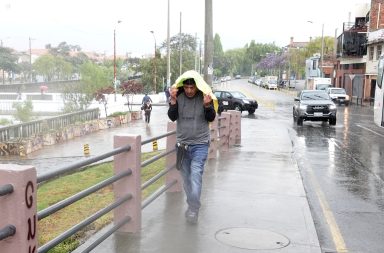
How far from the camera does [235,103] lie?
31000 mm

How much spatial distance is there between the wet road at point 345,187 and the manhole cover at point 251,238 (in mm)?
509

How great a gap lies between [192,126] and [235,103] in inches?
1011

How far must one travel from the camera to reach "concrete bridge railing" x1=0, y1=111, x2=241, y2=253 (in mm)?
2990

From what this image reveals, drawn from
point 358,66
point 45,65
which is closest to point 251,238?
point 358,66

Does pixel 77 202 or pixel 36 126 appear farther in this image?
pixel 36 126

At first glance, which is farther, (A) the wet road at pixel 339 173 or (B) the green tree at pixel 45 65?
(B) the green tree at pixel 45 65

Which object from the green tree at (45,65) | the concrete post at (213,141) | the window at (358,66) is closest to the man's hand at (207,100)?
the concrete post at (213,141)

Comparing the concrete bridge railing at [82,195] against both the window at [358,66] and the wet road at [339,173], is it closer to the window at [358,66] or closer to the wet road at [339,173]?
the wet road at [339,173]

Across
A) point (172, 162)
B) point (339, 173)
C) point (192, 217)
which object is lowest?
point (339, 173)

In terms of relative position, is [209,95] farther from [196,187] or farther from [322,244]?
[322,244]

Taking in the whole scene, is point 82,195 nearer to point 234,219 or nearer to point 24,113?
point 234,219

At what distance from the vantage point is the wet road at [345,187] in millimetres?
5648

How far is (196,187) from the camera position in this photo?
5621 mm

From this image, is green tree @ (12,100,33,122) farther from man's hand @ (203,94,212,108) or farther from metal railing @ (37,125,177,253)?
man's hand @ (203,94,212,108)
